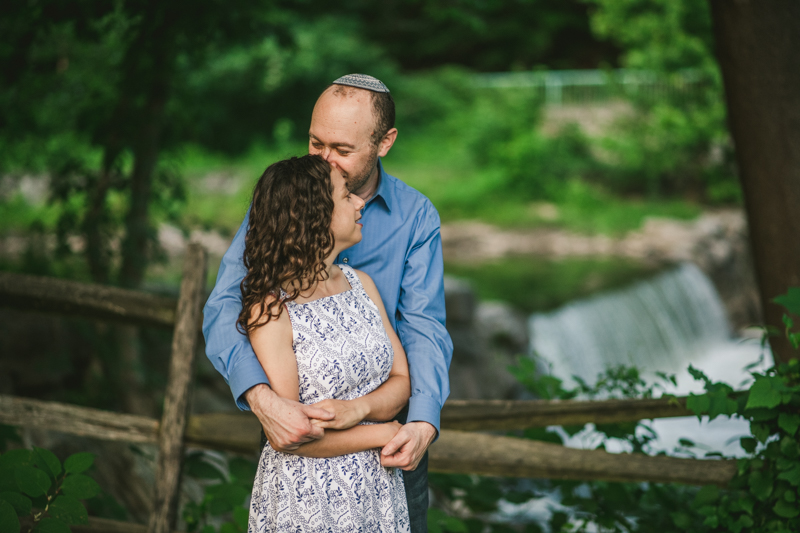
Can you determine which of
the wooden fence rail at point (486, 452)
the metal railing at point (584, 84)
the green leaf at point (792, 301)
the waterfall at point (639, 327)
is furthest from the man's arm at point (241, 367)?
the metal railing at point (584, 84)

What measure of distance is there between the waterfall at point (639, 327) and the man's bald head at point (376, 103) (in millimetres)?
5973

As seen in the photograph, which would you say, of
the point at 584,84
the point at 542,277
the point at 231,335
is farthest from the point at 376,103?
the point at 584,84

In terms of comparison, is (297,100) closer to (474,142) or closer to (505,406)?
(474,142)

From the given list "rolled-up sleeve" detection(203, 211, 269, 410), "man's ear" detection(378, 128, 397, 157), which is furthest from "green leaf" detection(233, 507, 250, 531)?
"man's ear" detection(378, 128, 397, 157)

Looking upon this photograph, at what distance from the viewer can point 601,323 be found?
8.77 meters

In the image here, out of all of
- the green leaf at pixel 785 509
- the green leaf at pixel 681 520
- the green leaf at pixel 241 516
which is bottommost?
the green leaf at pixel 681 520

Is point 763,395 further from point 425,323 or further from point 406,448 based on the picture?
point 406,448

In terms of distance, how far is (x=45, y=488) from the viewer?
2045 millimetres

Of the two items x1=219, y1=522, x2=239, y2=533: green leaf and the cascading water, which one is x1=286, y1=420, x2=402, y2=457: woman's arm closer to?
x1=219, y1=522, x2=239, y2=533: green leaf

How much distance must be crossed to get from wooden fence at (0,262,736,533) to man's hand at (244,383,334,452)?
1.06 m

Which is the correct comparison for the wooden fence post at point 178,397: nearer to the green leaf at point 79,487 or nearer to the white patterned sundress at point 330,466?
the green leaf at point 79,487

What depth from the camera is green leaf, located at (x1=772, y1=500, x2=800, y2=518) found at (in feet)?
7.89

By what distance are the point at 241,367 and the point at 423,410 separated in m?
0.49

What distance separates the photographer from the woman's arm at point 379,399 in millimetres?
1733
